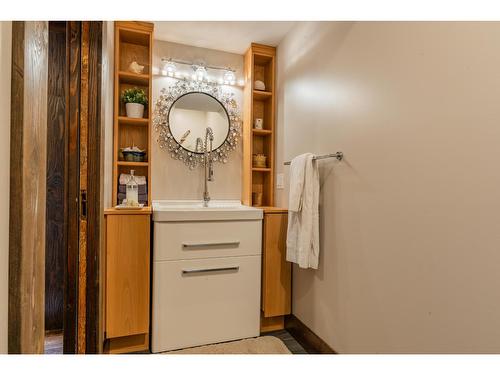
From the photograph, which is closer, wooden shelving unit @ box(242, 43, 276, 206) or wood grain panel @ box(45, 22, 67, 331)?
wood grain panel @ box(45, 22, 67, 331)

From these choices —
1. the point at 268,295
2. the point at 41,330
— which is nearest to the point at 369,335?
the point at 268,295

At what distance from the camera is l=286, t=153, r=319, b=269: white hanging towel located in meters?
1.65

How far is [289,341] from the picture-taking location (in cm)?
188

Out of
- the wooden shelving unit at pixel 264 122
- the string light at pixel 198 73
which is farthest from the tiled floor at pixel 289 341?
the string light at pixel 198 73

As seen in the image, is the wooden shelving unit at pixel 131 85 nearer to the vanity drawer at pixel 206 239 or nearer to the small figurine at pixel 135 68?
the small figurine at pixel 135 68

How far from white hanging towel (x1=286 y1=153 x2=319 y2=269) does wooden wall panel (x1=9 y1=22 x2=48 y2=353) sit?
131 centimetres

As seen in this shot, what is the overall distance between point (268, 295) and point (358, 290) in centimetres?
74

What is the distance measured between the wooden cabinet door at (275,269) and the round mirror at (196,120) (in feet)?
2.83

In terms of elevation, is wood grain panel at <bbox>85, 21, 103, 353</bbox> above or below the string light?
below

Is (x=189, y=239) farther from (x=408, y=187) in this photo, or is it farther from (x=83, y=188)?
(x=408, y=187)

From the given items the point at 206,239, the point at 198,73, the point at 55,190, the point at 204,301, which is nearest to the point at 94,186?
the point at 55,190

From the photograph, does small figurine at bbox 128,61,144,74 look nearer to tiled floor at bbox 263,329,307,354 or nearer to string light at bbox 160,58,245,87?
string light at bbox 160,58,245,87

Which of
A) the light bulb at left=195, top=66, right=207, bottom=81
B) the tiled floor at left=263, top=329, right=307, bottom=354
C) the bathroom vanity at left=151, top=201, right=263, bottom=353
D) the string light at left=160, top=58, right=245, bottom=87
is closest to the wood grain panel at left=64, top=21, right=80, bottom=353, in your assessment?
the bathroom vanity at left=151, top=201, right=263, bottom=353
